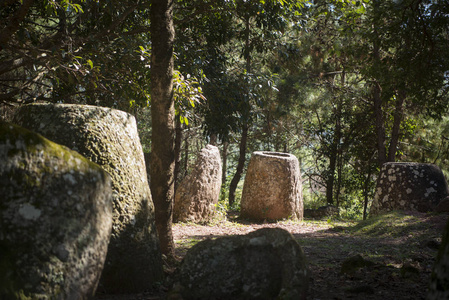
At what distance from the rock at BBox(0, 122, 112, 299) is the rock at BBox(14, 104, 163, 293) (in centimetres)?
76

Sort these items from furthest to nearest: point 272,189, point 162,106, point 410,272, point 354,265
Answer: point 272,189
point 162,106
point 354,265
point 410,272

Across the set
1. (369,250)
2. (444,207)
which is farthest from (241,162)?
(369,250)

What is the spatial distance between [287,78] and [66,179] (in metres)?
11.7

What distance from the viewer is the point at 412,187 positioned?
874 cm

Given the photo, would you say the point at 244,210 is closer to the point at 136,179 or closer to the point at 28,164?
the point at 136,179

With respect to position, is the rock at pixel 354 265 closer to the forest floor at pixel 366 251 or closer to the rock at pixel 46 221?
the forest floor at pixel 366 251

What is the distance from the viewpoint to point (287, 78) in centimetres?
1375

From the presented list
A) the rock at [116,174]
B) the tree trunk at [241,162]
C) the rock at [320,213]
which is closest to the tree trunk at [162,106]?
the rock at [116,174]

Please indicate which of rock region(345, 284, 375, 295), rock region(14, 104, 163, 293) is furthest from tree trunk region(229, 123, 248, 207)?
rock region(345, 284, 375, 295)

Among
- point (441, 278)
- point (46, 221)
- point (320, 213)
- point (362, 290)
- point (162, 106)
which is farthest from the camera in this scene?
point (320, 213)

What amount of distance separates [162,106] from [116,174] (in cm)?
127

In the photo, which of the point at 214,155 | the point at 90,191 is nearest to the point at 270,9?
the point at 214,155

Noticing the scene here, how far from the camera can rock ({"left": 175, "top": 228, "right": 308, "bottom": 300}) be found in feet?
10.3

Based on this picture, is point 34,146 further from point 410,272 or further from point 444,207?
point 444,207
